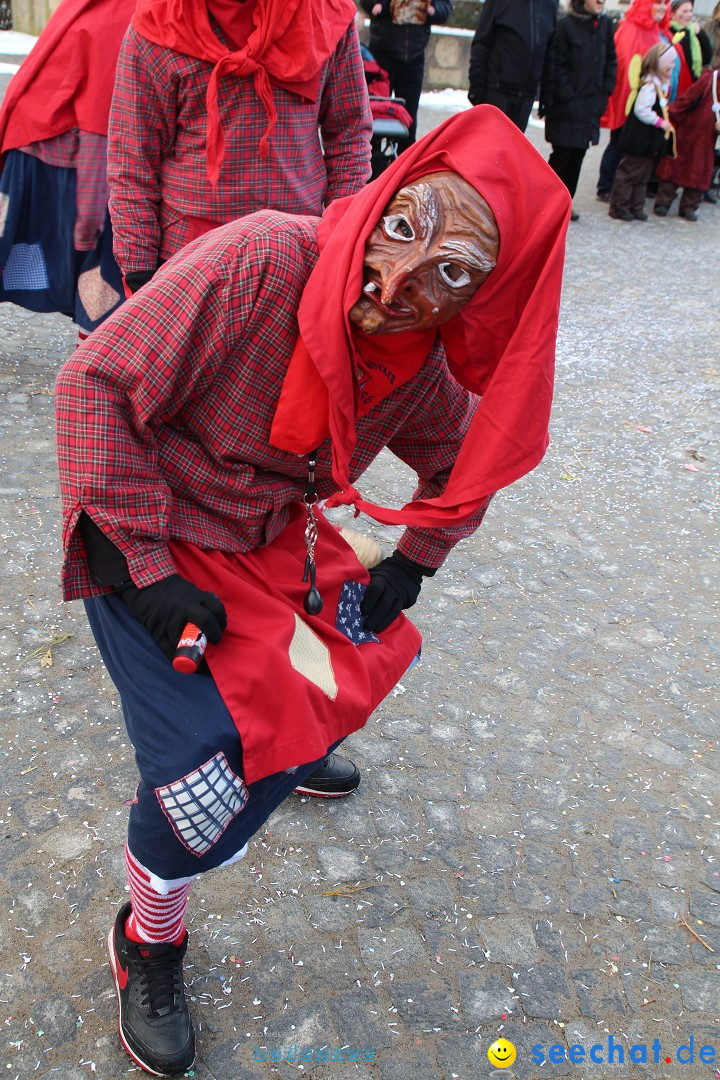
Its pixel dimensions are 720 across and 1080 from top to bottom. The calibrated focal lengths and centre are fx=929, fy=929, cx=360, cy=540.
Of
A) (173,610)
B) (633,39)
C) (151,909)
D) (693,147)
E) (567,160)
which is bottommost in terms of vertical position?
(151,909)

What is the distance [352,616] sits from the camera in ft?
7.34

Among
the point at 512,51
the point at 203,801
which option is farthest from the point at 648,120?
the point at 203,801

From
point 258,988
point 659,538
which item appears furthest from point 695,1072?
point 659,538

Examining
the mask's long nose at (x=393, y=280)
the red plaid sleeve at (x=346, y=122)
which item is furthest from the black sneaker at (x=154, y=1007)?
the red plaid sleeve at (x=346, y=122)

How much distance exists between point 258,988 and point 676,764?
5.41 feet

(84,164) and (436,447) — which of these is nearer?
(436,447)

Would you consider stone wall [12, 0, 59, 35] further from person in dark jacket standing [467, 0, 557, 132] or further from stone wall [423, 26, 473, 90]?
person in dark jacket standing [467, 0, 557, 132]

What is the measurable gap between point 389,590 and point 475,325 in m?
0.71

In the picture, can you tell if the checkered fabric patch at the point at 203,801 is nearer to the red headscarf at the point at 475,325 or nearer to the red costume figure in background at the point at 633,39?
the red headscarf at the point at 475,325

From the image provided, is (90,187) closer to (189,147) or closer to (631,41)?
(189,147)

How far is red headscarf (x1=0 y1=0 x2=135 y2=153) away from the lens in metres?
3.74

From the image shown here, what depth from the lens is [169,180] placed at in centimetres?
311

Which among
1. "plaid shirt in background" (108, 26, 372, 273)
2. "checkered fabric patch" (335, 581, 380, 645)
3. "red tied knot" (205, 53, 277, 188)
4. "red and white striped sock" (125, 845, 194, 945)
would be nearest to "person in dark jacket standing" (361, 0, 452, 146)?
"plaid shirt in background" (108, 26, 372, 273)

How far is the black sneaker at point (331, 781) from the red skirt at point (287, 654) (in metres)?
0.71
